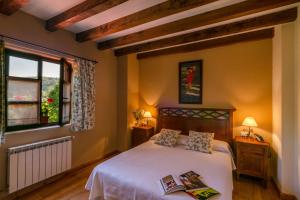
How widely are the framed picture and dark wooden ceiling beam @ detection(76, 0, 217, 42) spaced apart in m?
1.73

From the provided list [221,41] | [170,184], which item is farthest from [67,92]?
[221,41]

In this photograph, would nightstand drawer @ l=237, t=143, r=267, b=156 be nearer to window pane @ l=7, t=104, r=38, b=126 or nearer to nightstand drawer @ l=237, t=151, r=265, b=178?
nightstand drawer @ l=237, t=151, r=265, b=178

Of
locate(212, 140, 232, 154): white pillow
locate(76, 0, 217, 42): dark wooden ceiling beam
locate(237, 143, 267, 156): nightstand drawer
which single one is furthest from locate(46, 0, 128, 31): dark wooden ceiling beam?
locate(237, 143, 267, 156): nightstand drawer

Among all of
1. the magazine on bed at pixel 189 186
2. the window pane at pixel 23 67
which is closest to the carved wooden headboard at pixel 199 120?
the magazine on bed at pixel 189 186

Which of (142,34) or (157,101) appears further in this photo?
(157,101)

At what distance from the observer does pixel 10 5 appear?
6.23ft

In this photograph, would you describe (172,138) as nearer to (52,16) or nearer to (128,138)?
(128,138)

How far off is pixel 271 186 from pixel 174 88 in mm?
2564

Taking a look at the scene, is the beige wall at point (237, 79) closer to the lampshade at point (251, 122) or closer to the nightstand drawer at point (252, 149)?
the lampshade at point (251, 122)

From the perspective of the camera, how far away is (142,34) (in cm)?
289

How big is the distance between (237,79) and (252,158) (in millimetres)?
1502

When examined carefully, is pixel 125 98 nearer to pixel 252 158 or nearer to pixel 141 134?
→ pixel 141 134

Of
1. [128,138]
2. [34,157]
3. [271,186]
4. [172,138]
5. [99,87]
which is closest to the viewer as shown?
[34,157]

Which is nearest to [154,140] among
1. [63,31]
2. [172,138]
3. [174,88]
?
[172,138]
